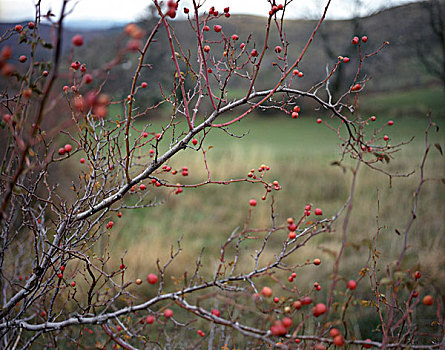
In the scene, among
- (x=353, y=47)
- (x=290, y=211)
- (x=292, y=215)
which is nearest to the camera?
(x=292, y=215)

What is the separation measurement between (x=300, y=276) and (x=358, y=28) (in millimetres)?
7530

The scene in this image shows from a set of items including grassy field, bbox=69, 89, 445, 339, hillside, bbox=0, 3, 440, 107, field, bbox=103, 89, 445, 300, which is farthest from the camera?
hillside, bbox=0, 3, 440, 107

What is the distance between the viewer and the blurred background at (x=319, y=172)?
3381 millimetres

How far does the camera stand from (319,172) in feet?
20.4

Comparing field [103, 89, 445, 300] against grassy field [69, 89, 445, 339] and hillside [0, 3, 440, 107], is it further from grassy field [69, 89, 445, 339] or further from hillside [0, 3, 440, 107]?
hillside [0, 3, 440, 107]

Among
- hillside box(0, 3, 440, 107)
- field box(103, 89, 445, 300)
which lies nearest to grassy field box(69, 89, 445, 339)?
field box(103, 89, 445, 300)

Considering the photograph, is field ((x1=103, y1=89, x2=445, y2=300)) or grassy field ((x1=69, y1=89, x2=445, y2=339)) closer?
grassy field ((x1=69, y1=89, x2=445, y2=339))

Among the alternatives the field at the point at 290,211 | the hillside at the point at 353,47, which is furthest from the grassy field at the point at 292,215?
the hillside at the point at 353,47

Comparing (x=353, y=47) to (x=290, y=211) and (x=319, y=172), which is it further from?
(x=290, y=211)

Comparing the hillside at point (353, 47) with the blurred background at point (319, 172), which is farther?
the hillside at point (353, 47)

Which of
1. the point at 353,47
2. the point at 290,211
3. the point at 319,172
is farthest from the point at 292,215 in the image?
the point at 353,47

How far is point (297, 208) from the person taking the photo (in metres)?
5.22

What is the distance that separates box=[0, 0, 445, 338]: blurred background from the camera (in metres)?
3.38

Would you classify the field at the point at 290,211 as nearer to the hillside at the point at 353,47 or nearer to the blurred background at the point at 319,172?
the blurred background at the point at 319,172
